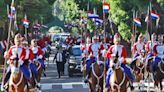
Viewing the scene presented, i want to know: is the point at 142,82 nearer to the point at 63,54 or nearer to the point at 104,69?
the point at 104,69

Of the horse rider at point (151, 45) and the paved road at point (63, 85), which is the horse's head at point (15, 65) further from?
the paved road at point (63, 85)

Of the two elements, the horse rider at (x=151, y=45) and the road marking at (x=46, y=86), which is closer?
the horse rider at (x=151, y=45)

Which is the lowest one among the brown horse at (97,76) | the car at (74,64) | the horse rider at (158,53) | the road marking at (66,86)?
the road marking at (66,86)

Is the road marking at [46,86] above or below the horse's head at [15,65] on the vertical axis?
below

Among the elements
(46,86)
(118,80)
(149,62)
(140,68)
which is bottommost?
(46,86)

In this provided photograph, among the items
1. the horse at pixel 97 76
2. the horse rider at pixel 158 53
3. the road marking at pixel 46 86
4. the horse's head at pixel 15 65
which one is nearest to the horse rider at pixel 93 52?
the horse at pixel 97 76

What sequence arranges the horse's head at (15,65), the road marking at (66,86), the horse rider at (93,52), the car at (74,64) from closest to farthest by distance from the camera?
the horse's head at (15,65) < the horse rider at (93,52) < the road marking at (66,86) < the car at (74,64)

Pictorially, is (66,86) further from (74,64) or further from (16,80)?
(16,80)

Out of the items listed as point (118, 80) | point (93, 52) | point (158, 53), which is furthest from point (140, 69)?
Answer: point (118, 80)

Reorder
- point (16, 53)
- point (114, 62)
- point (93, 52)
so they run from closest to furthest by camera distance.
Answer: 1. point (16, 53)
2. point (114, 62)
3. point (93, 52)

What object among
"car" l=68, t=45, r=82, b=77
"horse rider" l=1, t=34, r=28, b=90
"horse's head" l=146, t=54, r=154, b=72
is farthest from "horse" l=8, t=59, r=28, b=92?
"car" l=68, t=45, r=82, b=77

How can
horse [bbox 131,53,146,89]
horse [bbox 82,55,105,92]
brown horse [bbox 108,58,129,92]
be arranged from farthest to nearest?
horse [bbox 131,53,146,89], horse [bbox 82,55,105,92], brown horse [bbox 108,58,129,92]

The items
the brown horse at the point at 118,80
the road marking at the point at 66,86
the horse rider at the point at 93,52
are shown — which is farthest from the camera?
the road marking at the point at 66,86

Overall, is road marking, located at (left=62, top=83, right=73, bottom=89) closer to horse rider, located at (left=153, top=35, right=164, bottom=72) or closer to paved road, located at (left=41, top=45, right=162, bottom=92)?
paved road, located at (left=41, top=45, right=162, bottom=92)
